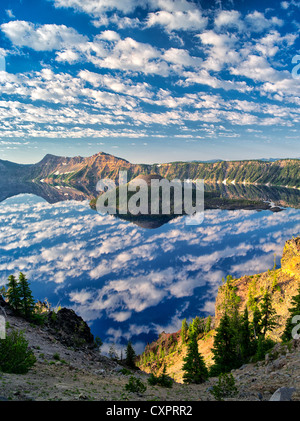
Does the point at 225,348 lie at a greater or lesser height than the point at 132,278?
greater

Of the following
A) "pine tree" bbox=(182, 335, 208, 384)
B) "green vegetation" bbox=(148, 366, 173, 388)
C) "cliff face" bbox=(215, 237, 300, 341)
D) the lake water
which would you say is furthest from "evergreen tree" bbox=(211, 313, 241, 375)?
the lake water

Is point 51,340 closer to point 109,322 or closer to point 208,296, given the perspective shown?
point 109,322

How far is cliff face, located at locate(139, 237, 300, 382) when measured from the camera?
61.7m

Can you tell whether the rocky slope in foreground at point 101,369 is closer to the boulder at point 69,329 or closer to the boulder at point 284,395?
the boulder at point 69,329

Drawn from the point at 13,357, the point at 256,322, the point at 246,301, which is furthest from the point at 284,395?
the point at 246,301

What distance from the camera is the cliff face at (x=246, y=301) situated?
61656mm

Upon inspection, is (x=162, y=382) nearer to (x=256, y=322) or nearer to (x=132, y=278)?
A: (x=256, y=322)

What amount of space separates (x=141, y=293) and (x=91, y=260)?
6278 cm

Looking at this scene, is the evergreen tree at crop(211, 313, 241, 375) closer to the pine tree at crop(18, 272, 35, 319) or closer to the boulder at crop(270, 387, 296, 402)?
the boulder at crop(270, 387, 296, 402)

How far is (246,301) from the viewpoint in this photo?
80.2 metres


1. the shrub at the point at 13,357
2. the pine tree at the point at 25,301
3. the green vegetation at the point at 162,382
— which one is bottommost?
the green vegetation at the point at 162,382

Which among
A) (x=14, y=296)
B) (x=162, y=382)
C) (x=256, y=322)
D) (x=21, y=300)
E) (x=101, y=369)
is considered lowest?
(x=256, y=322)

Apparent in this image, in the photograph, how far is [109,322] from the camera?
4053 inches

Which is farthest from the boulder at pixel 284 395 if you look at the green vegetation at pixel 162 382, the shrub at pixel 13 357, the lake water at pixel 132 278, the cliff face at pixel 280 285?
the lake water at pixel 132 278
